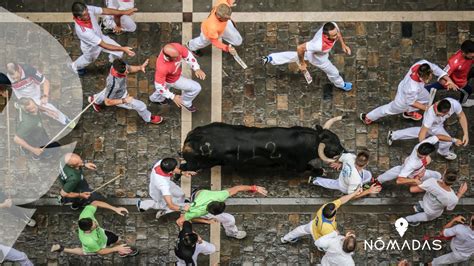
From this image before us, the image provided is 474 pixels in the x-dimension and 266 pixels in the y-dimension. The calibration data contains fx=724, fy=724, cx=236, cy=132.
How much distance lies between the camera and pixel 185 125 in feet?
45.4

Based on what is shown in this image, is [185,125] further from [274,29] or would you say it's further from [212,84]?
[274,29]

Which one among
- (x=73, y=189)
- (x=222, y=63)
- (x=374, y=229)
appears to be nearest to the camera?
(x=73, y=189)

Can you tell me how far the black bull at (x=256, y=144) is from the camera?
12.1 metres

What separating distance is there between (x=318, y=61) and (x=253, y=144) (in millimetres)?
2170

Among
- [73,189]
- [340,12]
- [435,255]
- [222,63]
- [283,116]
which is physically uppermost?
[340,12]

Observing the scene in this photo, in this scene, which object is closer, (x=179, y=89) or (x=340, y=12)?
(x=179, y=89)

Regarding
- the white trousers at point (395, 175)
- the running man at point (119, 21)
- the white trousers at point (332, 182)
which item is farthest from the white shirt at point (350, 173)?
the running man at point (119, 21)

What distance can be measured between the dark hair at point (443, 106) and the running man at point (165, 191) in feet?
14.1

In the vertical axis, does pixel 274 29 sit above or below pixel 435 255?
above

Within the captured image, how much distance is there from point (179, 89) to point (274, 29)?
2.35 meters

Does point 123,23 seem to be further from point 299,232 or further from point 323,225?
point 323,225

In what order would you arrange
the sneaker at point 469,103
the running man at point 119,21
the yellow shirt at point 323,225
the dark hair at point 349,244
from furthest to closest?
the sneaker at point 469,103 → the running man at point 119,21 → the yellow shirt at point 323,225 → the dark hair at point 349,244

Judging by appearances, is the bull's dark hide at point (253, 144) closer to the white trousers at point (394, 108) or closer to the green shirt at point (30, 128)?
the white trousers at point (394, 108)

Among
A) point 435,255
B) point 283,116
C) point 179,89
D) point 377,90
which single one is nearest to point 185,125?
point 179,89
